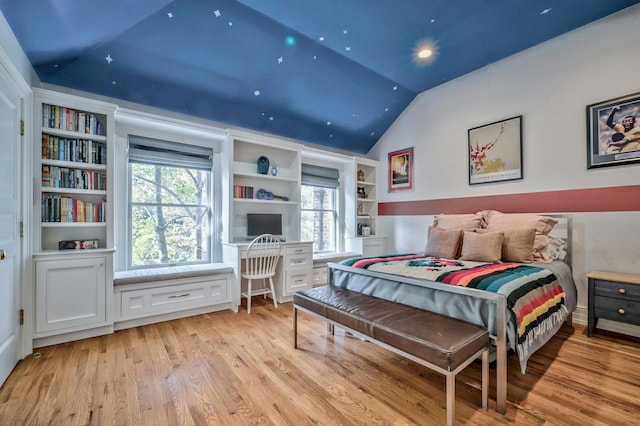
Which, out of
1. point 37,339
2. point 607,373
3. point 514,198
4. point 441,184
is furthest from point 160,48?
point 607,373

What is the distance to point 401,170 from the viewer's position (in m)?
4.59

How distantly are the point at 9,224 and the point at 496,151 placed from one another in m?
4.62

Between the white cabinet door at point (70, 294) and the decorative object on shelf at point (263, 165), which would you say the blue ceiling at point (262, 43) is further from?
the white cabinet door at point (70, 294)

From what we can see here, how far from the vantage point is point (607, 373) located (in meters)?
1.89

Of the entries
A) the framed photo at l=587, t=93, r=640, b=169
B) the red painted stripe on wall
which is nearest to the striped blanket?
the red painted stripe on wall

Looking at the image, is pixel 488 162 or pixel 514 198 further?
pixel 488 162

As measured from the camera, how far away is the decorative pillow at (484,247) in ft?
8.57

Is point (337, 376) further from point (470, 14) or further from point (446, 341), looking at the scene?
point (470, 14)

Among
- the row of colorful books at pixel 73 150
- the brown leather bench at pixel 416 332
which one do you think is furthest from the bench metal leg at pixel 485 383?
the row of colorful books at pixel 73 150

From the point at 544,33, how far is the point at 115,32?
410 centimetres

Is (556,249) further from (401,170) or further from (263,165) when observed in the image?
(263,165)

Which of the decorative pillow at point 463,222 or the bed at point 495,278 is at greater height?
the decorative pillow at point 463,222

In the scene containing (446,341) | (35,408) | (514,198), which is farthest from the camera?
(514,198)

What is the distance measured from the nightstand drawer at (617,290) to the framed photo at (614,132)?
3.70 ft
